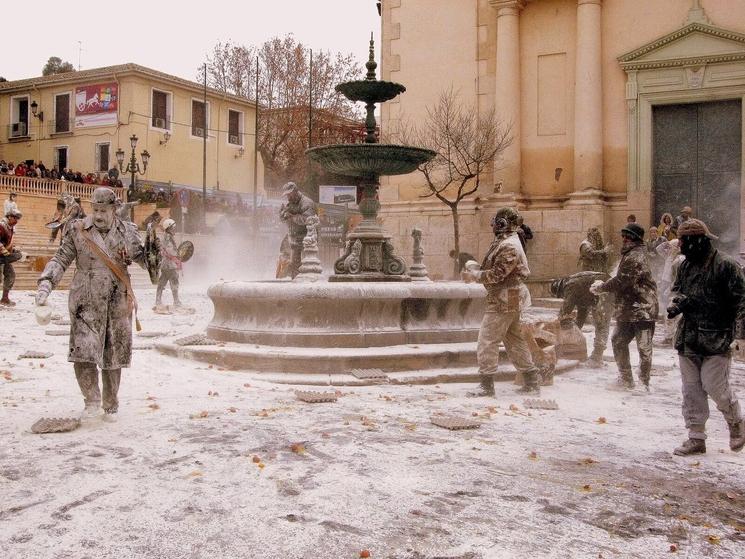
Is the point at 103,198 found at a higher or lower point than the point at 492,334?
higher

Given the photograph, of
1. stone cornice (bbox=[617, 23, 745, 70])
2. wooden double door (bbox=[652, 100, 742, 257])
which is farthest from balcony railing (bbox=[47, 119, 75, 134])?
wooden double door (bbox=[652, 100, 742, 257])

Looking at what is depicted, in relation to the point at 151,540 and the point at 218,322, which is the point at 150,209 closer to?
the point at 218,322

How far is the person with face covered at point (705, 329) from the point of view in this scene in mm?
4848

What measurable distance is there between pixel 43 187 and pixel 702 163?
24960 millimetres

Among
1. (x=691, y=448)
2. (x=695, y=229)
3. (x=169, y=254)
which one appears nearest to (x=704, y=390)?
(x=691, y=448)

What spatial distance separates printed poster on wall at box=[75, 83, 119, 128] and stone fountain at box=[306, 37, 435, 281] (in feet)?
98.2

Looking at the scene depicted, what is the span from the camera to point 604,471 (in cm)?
447

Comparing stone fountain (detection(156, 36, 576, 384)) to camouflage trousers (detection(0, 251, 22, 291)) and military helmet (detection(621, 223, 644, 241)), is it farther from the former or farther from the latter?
camouflage trousers (detection(0, 251, 22, 291))

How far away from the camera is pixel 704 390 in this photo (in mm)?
5008

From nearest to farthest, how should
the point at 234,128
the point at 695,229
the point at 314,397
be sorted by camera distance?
the point at 695,229, the point at 314,397, the point at 234,128

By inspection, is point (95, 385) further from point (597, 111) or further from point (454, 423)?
point (597, 111)

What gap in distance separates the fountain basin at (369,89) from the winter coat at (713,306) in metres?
5.80

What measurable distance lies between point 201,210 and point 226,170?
27.3 ft

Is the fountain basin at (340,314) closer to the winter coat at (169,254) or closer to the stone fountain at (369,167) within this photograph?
the stone fountain at (369,167)
